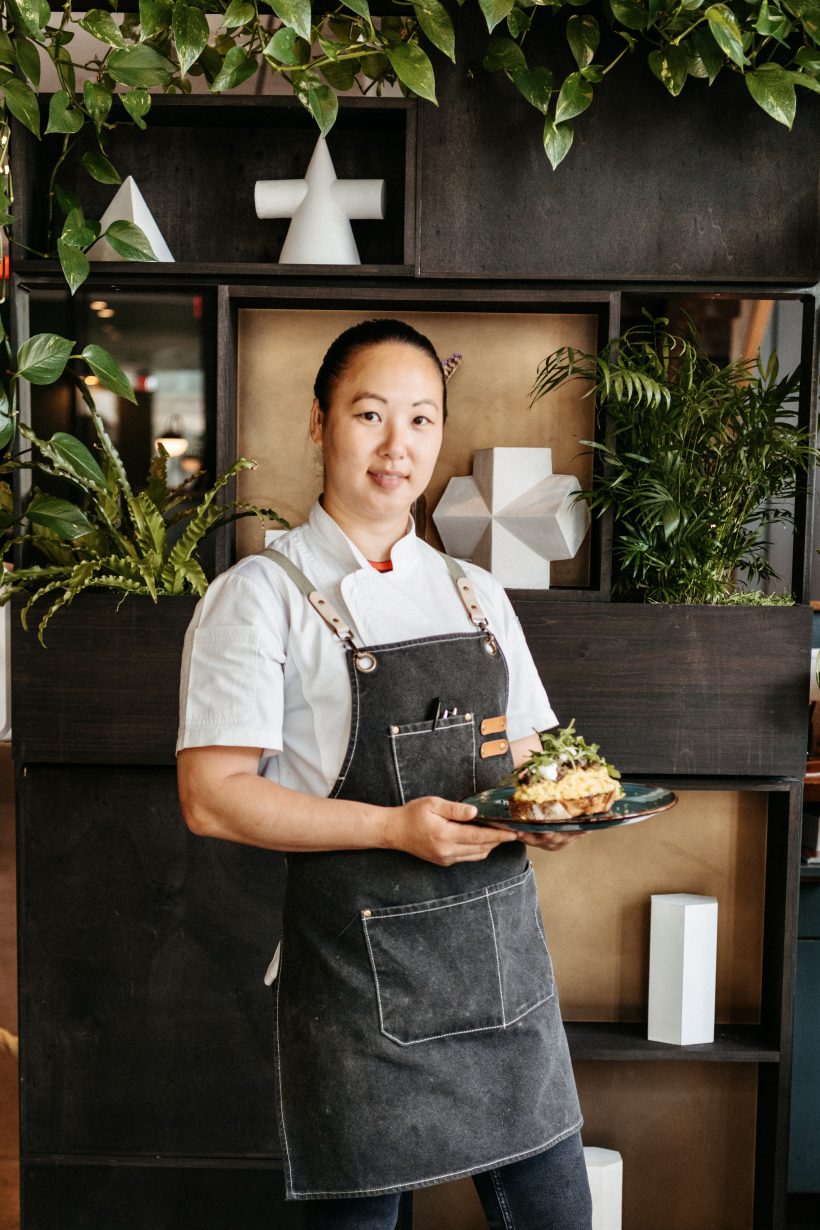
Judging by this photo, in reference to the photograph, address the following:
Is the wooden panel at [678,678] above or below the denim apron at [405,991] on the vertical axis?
above

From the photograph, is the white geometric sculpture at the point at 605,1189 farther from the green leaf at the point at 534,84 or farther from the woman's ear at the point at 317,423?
the green leaf at the point at 534,84

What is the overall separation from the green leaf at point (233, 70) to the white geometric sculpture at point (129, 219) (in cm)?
27

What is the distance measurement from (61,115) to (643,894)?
1.90 m

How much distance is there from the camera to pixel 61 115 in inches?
78.3

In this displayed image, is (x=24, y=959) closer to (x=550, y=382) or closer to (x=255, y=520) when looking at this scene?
(x=255, y=520)

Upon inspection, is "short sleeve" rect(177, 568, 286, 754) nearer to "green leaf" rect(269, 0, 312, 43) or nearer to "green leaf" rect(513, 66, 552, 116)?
"green leaf" rect(269, 0, 312, 43)

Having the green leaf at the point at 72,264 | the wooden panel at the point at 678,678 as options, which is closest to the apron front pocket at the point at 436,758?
the wooden panel at the point at 678,678

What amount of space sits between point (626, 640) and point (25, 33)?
1.55 metres

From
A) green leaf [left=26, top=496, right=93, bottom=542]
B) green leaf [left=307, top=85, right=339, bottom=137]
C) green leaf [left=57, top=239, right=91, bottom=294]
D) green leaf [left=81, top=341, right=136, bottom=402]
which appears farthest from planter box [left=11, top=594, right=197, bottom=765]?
green leaf [left=307, top=85, right=339, bottom=137]

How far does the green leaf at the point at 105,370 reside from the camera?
1.99 meters

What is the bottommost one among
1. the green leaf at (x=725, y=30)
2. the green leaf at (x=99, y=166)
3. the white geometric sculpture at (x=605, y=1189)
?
the white geometric sculpture at (x=605, y=1189)

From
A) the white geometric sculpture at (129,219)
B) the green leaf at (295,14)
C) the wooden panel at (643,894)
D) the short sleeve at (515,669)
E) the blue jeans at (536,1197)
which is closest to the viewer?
the blue jeans at (536,1197)

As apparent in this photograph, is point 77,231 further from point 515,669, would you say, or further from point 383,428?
point 515,669

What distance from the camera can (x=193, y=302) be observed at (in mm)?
2455
